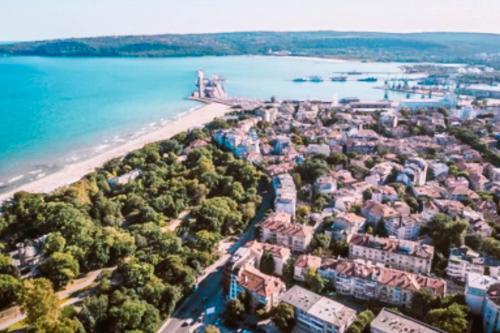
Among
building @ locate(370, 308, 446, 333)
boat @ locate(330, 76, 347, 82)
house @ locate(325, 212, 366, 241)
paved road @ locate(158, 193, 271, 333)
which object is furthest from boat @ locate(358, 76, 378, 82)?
building @ locate(370, 308, 446, 333)

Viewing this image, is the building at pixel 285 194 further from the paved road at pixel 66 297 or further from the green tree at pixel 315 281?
the paved road at pixel 66 297

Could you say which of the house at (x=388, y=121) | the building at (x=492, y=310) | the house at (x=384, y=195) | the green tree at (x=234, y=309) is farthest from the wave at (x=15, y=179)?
the house at (x=388, y=121)

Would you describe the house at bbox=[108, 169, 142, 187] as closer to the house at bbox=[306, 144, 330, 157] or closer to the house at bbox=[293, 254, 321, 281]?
the house at bbox=[306, 144, 330, 157]

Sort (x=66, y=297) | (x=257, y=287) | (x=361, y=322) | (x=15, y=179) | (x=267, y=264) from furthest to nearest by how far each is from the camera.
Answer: (x=15, y=179), (x=267, y=264), (x=66, y=297), (x=257, y=287), (x=361, y=322)

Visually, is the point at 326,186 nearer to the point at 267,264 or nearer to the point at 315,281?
the point at 267,264

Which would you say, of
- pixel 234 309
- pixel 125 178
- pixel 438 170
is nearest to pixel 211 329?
pixel 234 309

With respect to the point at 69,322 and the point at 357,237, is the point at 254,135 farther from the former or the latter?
the point at 69,322
